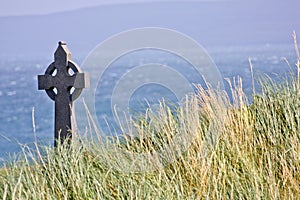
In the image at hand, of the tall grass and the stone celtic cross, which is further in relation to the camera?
the stone celtic cross

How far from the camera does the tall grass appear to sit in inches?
108

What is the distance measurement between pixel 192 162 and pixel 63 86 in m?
1.48

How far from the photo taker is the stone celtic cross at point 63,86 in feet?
13.0

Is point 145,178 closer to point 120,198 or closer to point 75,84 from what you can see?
point 120,198

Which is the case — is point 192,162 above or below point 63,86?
below

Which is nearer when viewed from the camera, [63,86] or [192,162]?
[192,162]

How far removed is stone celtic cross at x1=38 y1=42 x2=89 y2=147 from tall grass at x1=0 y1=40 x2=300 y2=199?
1.71 ft

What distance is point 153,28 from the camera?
12.8 ft

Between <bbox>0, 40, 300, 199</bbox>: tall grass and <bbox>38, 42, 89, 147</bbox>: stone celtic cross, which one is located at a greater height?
<bbox>38, 42, 89, 147</bbox>: stone celtic cross

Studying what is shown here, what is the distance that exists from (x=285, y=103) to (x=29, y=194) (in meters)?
2.14

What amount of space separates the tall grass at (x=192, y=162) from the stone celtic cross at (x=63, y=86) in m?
0.52

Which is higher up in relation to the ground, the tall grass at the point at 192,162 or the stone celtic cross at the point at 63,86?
the stone celtic cross at the point at 63,86

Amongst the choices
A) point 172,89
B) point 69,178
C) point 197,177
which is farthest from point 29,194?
point 172,89

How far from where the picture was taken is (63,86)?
4047 millimetres
